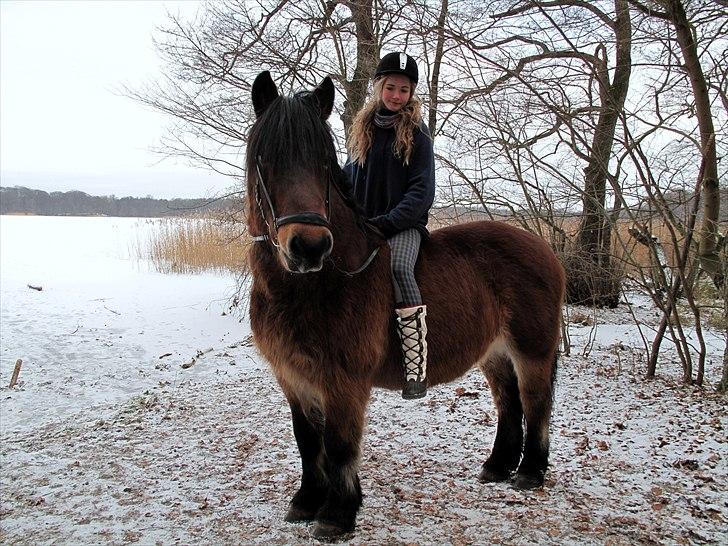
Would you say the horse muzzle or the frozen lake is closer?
the horse muzzle

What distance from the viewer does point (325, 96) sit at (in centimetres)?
270

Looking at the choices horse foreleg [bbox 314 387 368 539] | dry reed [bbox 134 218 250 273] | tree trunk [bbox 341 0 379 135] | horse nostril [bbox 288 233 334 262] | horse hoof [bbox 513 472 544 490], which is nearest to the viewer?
horse nostril [bbox 288 233 334 262]

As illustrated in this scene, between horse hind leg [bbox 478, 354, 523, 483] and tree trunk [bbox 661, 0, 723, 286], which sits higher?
tree trunk [bbox 661, 0, 723, 286]

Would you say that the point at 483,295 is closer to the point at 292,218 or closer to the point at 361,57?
the point at 292,218

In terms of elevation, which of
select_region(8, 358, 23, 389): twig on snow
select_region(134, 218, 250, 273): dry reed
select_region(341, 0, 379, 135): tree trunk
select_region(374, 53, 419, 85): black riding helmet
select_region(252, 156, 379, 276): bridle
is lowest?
select_region(8, 358, 23, 389): twig on snow

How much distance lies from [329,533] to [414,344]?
1222 mm

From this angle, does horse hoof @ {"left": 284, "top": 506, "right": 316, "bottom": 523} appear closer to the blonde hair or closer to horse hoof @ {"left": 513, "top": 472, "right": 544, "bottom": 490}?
horse hoof @ {"left": 513, "top": 472, "right": 544, "bottom": 490}

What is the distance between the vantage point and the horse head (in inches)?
86.7

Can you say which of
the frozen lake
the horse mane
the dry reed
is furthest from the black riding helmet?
the dry reed

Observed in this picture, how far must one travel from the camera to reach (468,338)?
323 cm

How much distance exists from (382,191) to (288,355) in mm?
1280

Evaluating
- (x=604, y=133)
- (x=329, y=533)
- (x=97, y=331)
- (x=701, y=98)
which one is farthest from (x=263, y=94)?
(x=97, y=331)

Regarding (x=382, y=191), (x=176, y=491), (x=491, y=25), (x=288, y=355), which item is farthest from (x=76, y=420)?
(x=491, y=25)

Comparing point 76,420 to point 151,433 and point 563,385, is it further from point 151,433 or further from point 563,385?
point 563,385
